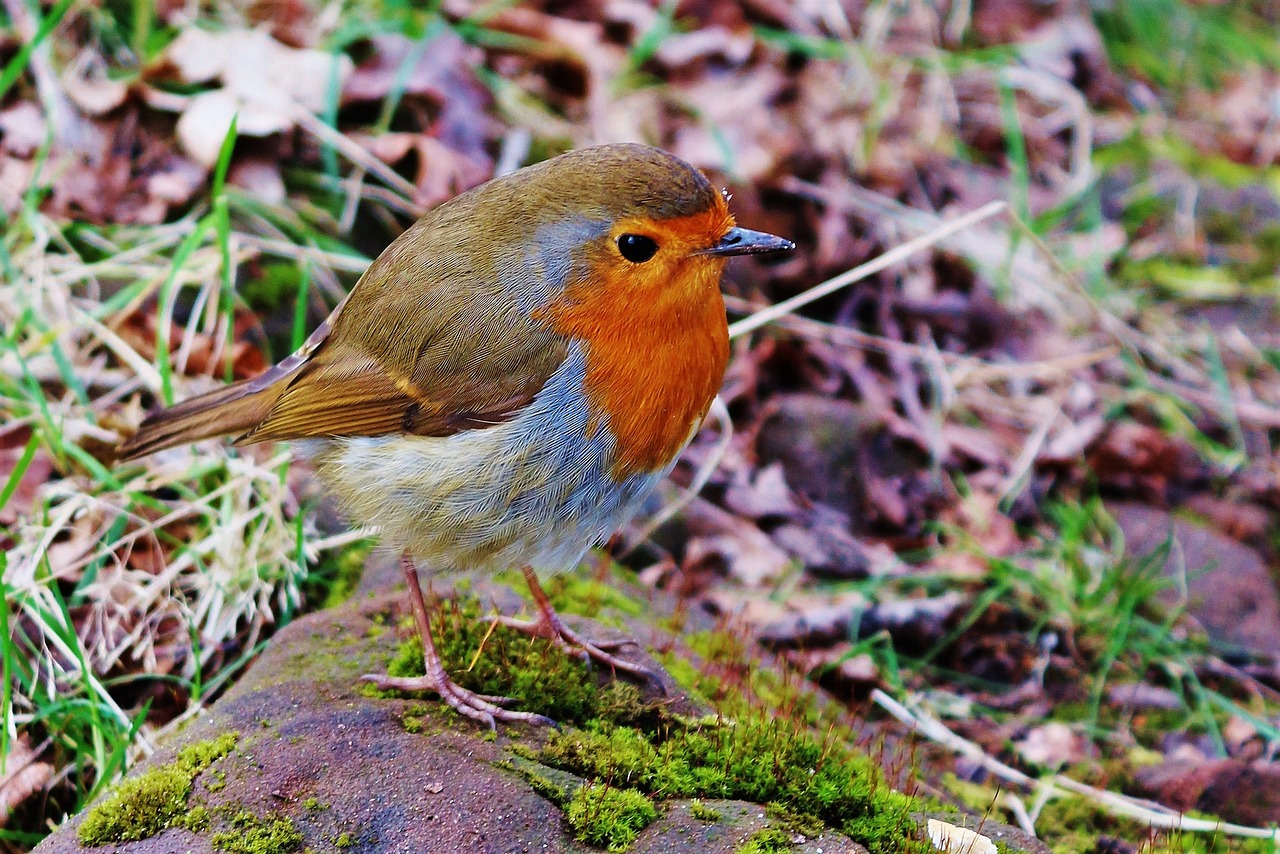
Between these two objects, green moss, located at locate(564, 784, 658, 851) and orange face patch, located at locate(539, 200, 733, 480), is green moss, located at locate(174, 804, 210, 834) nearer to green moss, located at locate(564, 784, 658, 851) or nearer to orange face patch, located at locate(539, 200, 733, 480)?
green moss, located at locate(564, 784, 658, 851)

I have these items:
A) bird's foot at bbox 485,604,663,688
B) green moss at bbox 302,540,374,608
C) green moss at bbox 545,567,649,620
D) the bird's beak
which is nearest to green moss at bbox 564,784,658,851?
bird's foot at bbox 485,604,663,688

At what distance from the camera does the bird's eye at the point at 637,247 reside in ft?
9.21

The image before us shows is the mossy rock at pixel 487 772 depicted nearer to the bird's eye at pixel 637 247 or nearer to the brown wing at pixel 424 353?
the brown wing at pixel 424 353

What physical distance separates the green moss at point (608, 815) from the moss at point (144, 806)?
0.74 meters

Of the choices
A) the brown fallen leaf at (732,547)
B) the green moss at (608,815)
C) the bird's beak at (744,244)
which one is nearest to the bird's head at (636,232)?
the bird's beak at (744,244)

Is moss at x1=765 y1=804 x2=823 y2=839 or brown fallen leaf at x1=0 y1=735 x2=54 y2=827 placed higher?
moss at x1=765 y1=804 x2=823 y2=839

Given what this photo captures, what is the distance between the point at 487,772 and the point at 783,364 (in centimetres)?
288

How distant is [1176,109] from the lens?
298 inches

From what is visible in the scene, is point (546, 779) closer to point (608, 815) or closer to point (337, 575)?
point (608, 815)

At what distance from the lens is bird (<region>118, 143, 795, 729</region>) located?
280 cm

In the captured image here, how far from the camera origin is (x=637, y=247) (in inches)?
111

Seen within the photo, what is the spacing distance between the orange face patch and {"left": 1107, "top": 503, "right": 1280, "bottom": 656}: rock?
2205 millimetres

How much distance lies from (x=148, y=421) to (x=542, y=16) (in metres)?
3.20

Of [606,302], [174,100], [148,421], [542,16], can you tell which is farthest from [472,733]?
[542,16]
